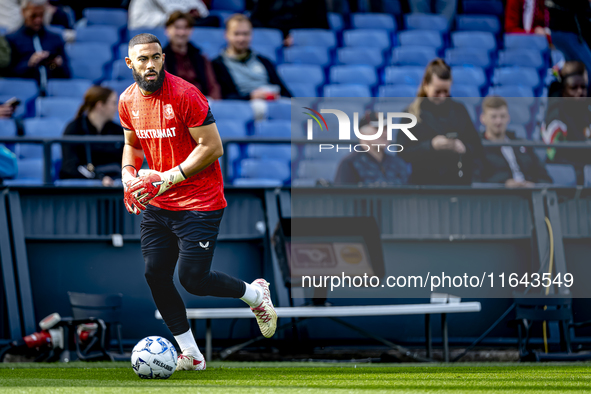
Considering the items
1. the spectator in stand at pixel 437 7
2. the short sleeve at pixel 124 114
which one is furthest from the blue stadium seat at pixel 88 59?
the short sleeve at pixel 124 114

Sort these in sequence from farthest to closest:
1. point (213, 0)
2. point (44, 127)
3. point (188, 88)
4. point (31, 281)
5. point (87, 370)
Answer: point (213, 0)
point (44, 127)
point (31, 281)
point (87, 370)
point (188, 88)

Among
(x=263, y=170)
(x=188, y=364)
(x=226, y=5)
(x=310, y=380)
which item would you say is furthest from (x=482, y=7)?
(x=310, y=380)

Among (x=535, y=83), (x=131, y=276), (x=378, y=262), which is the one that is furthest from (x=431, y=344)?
(x=535, y=83)

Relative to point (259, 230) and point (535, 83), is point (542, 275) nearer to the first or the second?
point (259, 230)

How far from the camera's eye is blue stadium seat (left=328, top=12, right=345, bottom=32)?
Answer: 11398 mm

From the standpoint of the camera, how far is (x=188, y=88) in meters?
4.45

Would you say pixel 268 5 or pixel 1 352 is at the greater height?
pixel 268 5

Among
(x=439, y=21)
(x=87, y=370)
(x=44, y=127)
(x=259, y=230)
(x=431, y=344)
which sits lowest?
(x=431, y=344)

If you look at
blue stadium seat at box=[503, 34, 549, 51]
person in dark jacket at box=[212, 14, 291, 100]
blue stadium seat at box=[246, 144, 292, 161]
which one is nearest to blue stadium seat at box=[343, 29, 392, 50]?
blue stadium seat at box=[503, 34, 549, 51]

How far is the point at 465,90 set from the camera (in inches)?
412

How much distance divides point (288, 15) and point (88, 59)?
112 inches

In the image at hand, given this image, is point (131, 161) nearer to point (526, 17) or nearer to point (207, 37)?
point (207, 37)

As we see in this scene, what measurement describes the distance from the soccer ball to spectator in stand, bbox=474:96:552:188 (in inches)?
144

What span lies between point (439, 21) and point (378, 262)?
20.5ft
